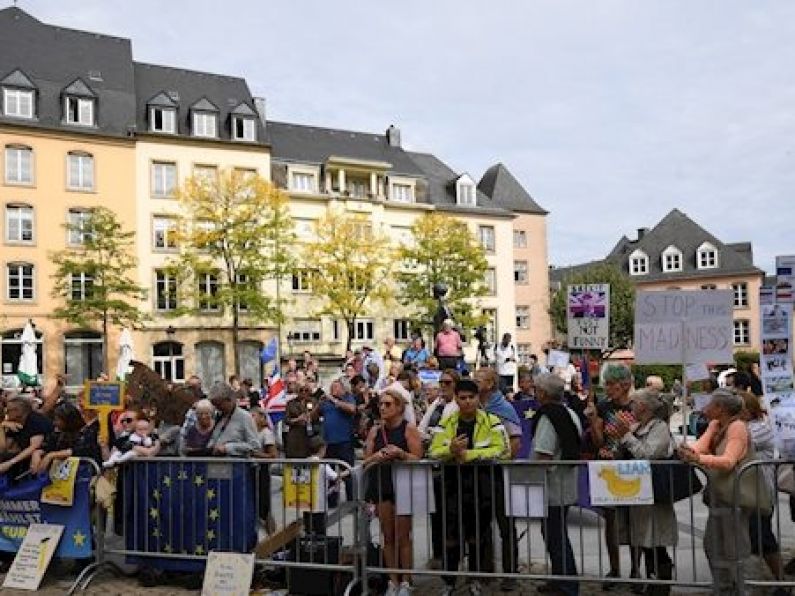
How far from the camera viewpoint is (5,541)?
8.58m

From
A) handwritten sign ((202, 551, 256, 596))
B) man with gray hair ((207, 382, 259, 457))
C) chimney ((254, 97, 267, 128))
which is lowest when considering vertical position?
handwritten sign ((202, 551, 256, 596))

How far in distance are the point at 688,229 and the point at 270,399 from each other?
63764 mm

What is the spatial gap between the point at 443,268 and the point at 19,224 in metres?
23.7

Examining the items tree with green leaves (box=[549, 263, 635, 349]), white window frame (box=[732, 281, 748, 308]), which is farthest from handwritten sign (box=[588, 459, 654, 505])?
white window frame (box=[732, 281, 748, 308])

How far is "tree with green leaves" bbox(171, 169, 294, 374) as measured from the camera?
144ft

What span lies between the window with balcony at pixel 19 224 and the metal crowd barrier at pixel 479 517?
40.9 m

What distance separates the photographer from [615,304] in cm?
6194

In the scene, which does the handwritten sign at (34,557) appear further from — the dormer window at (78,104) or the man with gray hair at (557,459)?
the dormer window at (78,104)

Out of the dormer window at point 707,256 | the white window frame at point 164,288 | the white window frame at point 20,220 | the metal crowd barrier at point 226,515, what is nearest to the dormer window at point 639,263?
the dormer window at point 707,256

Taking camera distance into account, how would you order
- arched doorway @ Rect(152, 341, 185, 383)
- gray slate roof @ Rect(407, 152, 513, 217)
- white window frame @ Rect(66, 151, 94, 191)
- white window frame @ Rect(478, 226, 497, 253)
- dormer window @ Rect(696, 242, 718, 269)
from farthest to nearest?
1. dormer window @ Rect(696, 242, 718, 269)
2. white window frame @ Rect(478, 226, 497, 253)
3. gray slate roof @ Rect(407, 152, 513, 217)
4. arched doorway @ Rect(152, 341, 185, 383)
5. white window frame @ Rect(66, 151, 94, 191)

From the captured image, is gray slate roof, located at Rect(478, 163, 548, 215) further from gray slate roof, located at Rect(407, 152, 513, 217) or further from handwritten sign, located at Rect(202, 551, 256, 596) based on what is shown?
handwritten sign, located at Rect(202, 551, 256, 596)

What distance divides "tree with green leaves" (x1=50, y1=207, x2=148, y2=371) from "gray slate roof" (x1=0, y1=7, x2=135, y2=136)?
6.34 m

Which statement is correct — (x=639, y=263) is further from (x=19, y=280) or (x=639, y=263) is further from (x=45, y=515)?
(x=45, y=515)

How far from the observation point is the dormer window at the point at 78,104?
150 feet
